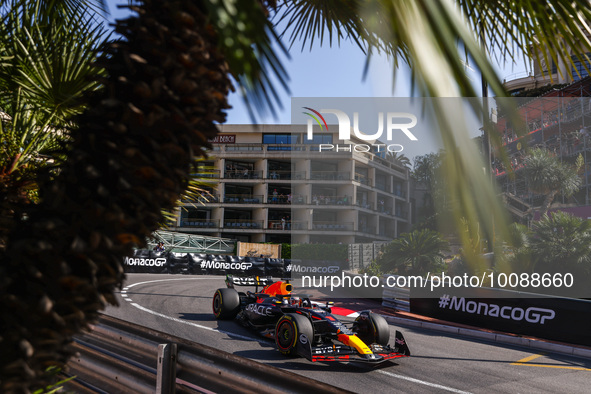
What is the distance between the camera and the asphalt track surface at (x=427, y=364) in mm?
6289

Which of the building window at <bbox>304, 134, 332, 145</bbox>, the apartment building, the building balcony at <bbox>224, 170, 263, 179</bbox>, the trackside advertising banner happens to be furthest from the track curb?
the building balcony at <bbox>224, 170, 263, 179</bbox>

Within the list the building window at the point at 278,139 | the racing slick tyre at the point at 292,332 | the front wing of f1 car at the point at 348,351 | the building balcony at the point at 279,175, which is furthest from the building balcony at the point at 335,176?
the front wing of f1 car at the point at 348,351

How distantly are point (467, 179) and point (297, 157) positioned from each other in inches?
1810

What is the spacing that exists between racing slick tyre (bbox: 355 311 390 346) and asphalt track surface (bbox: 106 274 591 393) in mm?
457

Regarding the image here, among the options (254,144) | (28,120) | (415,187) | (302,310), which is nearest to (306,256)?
(415,187)

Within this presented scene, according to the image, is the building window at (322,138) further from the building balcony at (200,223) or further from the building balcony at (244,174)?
→ the building balcony at (200,223)

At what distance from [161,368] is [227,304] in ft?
27.0

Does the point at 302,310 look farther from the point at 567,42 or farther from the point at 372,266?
the point at 372,266

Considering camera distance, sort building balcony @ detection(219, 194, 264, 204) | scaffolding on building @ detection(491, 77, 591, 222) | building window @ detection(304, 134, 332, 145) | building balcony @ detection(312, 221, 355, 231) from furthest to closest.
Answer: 1. building balcony @ detection(219, 194, 264, 204)
2. building window @ detection(304, 134, 332, 145)
3. building balcony @ detection(312, 221, 355, 231)
4. scaffolding on building @ detection(491, 77, 591, 222)

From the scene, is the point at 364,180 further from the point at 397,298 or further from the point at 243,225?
the point at 397,298

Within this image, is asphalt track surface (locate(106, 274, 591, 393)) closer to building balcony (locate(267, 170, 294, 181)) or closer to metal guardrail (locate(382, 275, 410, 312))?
metal guardrail (locate(382, 275, 410, 312))

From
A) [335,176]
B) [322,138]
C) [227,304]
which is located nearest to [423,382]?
[227,304]

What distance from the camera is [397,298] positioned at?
13.7 m

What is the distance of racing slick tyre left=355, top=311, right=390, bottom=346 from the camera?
25.2 feet
